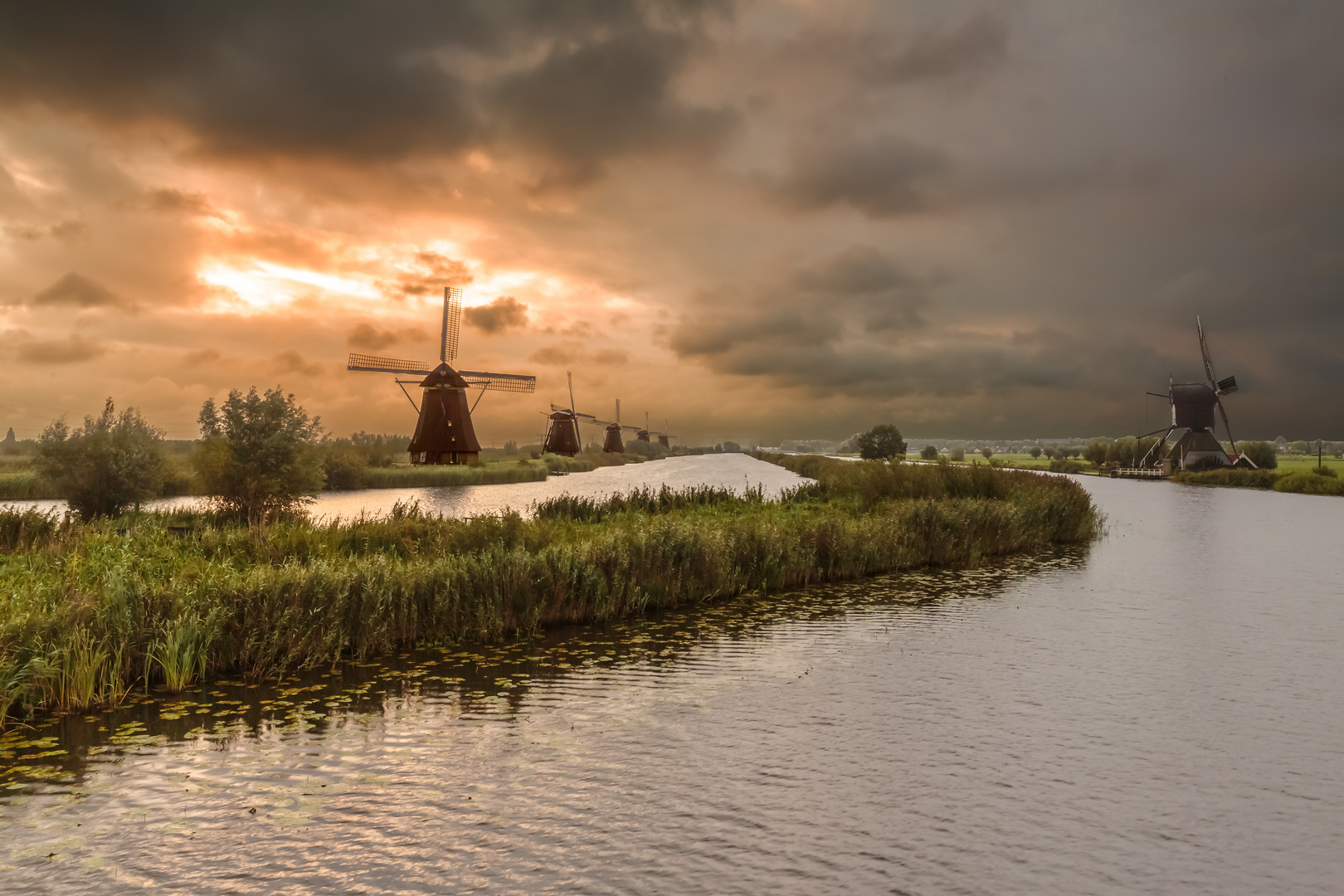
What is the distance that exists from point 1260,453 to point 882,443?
162 ft

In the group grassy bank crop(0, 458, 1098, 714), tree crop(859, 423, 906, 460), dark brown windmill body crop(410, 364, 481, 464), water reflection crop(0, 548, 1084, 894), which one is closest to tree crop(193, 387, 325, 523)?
grassy bank crop(0, 458, 1098, 714)

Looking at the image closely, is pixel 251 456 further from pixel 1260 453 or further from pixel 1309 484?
pixel 1260 453

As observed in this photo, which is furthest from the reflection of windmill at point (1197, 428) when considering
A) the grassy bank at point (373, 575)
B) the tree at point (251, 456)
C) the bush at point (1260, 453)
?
the tree at point (251, 456)

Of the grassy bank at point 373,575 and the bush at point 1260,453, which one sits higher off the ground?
the bush at point 1260,453

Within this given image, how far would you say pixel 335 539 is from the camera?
53.9ft

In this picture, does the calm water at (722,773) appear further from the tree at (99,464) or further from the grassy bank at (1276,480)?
the grassy bank at (1276,480)

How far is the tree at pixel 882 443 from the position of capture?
87.4 m

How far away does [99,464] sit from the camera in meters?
27.9

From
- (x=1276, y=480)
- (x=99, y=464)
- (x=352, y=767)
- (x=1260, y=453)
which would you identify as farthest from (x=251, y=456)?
(x=1260, y=453)

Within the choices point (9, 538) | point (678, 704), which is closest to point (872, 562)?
point (678, 704)

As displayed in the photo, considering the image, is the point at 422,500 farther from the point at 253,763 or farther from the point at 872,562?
the point at 253,763

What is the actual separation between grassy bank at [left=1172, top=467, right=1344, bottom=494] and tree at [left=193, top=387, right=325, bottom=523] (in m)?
75.4

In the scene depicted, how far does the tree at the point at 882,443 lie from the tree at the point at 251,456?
69.6m

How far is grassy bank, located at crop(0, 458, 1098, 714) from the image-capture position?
10156mm
